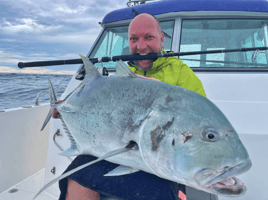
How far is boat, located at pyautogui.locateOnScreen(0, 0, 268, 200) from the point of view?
6.41 ft

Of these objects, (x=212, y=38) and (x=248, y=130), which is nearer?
(x=248, y=130)

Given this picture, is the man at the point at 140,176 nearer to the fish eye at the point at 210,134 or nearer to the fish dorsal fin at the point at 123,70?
the fish dorsal fin at the point at 123,70

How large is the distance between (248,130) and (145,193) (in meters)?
1.24

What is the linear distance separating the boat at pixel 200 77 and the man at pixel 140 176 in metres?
0.58

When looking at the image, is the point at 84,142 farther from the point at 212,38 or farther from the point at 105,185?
the point at 212,38

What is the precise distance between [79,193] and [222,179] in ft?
2.95

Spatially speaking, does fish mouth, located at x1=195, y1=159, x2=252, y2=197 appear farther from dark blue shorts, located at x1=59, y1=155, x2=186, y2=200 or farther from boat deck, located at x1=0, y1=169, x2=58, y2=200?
boat deck, located at x1=0, y1=169, x2=58, y2=200

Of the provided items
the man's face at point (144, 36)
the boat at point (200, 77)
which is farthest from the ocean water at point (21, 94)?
the man's face at point (144, 36)

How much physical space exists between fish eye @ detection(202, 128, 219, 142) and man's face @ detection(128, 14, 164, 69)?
1093mm

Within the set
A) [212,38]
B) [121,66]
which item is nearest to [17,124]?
[121,66]

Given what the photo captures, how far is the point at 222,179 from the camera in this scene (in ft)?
2.59

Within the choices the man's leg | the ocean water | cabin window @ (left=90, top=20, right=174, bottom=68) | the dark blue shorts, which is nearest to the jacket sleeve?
the dark blue shorts

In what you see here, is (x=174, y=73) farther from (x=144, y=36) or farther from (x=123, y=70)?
(x=123, y=70)

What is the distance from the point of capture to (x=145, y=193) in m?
1.11
